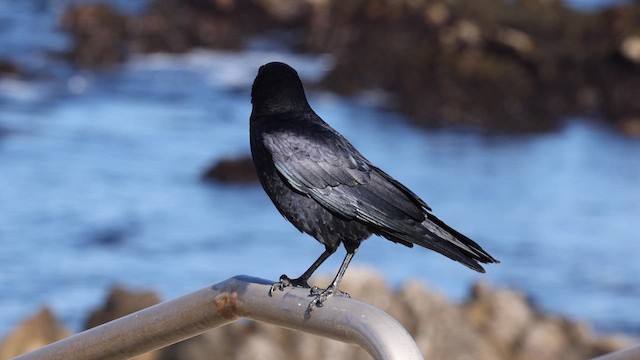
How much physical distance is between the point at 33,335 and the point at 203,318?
6.45 m

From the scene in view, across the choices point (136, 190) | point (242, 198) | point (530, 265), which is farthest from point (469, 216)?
point (136, 190)

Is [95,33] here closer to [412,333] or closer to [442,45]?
[442,45]

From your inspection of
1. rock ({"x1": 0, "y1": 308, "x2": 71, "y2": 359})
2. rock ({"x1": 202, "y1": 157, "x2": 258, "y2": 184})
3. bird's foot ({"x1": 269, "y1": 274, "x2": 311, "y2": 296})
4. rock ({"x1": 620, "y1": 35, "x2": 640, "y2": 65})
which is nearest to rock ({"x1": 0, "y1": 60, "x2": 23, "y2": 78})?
rock ({"x1": 202, "y1": 157, "x2": 258, "y2": 184})

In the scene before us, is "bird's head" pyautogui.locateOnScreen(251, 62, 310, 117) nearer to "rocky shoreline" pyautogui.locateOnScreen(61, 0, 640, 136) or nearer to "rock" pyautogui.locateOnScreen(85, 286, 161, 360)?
"rock" pyautogui.locateOnScreen(85, 286, 161, 360)

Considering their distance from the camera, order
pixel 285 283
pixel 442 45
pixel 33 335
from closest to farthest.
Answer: pixel 285 283 < pixel 33 335 < pixel 442 45

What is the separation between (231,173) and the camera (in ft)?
58.1

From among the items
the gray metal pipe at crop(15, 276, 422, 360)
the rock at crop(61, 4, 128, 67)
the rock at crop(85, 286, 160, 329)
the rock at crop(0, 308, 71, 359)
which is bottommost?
the gray metal pipe at crop(15, 276, 422, 360)

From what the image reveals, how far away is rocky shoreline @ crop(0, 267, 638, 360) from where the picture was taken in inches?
290

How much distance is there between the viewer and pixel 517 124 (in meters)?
21.5

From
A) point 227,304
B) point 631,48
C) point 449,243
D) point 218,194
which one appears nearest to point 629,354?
point 227,304

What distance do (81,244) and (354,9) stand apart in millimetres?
12186

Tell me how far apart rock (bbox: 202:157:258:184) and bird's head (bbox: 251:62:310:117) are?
48.5 ft

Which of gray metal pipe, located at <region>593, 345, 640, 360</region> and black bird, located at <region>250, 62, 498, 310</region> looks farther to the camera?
black bird, located at <region>250, 62, 498, 310</region>

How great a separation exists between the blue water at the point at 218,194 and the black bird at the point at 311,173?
8.11m
